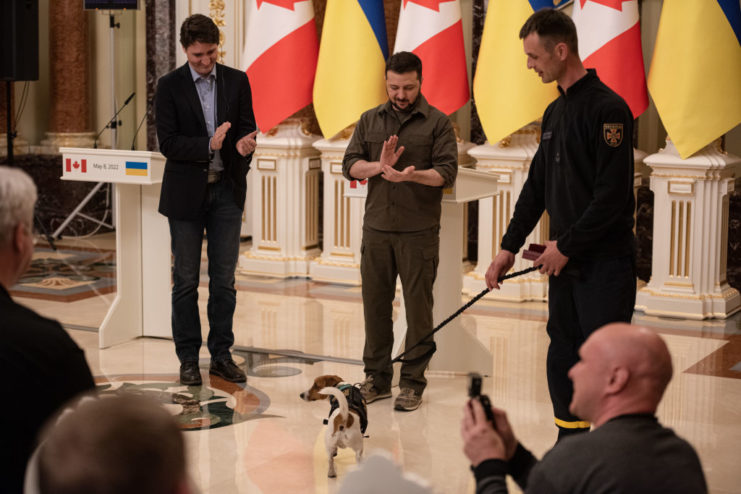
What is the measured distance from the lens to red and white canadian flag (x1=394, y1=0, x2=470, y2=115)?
720 centimetres

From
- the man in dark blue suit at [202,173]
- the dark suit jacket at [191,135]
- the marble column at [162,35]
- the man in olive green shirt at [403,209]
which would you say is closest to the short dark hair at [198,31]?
the man in dark blue suit at [202,173]

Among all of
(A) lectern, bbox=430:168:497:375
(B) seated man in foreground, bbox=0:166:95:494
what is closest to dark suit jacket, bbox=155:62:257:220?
(A) lectern, bbox=430:168:497:375

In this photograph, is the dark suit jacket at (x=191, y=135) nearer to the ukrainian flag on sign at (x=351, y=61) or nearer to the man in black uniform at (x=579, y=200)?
the man in black uniform at (x=579, y=200)

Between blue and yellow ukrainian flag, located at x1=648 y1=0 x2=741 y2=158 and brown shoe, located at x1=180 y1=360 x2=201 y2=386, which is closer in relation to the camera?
brown shoe, located at x1=180 y1=360 x2=201 y2=386

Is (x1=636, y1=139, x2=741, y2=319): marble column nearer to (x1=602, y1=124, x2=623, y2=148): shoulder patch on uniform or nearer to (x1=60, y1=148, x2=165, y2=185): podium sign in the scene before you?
(x1=60, y1=148, x2=165, y2=185): podium sign

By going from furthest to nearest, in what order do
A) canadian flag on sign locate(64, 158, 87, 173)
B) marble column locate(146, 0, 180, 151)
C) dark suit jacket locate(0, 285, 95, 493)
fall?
marble column locate(146, 0, 180, 151) < canadian flag on sign locate(64, 158, 87, 173) < dark suit jacket locate(0, 285, 95, 493)

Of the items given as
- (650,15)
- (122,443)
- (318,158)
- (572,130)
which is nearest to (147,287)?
(318,158)

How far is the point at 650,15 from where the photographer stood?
7805mm

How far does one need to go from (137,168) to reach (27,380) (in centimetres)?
382

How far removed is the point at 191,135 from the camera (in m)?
5.00

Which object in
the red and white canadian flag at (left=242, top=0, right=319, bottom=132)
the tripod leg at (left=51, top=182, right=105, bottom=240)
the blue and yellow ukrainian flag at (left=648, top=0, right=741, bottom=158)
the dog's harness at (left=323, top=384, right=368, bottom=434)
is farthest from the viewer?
the tripod leg at (left=51, top=182, right=105, bottom=240)

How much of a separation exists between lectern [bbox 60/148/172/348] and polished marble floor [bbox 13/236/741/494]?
0.34ft

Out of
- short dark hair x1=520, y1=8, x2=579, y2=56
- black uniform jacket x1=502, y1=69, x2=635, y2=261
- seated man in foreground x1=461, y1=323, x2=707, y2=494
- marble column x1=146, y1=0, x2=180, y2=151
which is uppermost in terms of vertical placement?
marble column x1=146, y1=0, x2=180, y2=151

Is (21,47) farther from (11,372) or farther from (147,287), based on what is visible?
(11,372)
